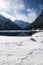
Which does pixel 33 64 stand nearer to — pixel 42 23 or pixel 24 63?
pixel 24 63

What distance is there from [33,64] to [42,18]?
646ft

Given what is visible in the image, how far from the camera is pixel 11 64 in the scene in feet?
11.5

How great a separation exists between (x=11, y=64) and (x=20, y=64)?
24 centimetres

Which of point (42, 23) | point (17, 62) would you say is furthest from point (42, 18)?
point (17, 62)

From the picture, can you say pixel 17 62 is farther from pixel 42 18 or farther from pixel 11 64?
pixel 42 18

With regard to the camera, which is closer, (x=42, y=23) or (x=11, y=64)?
(x=11, y=64)

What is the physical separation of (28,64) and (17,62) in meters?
0.33

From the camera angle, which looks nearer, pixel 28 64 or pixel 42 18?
pixel 28 64

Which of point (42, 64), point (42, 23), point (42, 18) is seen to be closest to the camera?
point (42, 64)

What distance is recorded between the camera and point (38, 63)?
3545mm

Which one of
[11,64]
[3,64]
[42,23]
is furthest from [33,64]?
[42,23]

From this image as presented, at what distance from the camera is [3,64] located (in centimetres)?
351

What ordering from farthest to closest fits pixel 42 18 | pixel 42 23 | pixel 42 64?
pixel 42 18 < pixel 42 23 < pixel 42 64

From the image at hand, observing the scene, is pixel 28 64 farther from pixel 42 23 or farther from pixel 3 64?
pixel 42 23
